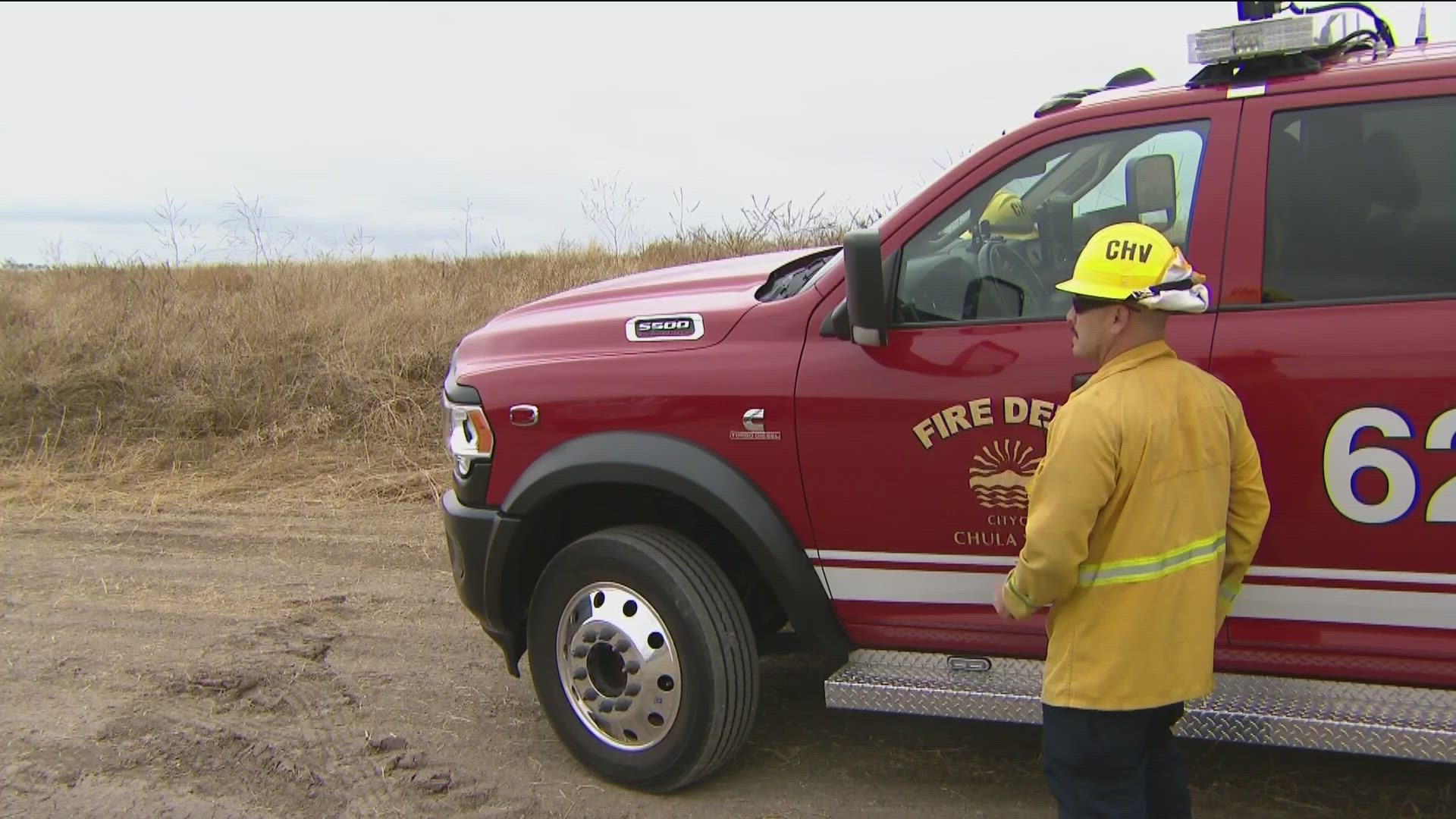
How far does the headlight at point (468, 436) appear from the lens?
389cm

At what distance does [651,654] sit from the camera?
3648mm

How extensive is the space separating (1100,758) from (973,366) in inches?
42.3

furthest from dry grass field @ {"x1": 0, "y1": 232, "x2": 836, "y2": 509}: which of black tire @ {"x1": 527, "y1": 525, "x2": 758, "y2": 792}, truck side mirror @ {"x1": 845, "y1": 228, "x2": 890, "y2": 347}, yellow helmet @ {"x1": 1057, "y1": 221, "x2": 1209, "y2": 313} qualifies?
yellow helmet @ {"x1": 1057, "y1": 221, "x2": 1209, "y2": 313}

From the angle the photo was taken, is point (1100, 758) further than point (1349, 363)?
No

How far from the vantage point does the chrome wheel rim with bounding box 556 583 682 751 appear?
3650 millimetres

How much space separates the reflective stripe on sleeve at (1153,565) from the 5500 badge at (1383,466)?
21.0 inches

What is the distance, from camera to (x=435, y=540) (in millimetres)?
6977

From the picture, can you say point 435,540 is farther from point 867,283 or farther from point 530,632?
point 867,283

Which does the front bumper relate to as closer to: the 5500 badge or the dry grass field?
the 5500 badge

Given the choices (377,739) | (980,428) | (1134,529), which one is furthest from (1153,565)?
(377,739)

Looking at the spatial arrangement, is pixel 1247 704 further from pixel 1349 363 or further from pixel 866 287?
pixel 866 287

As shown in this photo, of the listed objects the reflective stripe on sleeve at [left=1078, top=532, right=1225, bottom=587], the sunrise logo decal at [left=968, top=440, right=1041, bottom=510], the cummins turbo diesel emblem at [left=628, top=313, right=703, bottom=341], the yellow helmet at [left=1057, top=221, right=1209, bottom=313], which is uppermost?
the yellow helmet at [left=1057, top=221, right=1209, bottom=313]

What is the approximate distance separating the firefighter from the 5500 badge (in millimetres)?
331

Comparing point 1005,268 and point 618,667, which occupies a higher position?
point 1005,268
